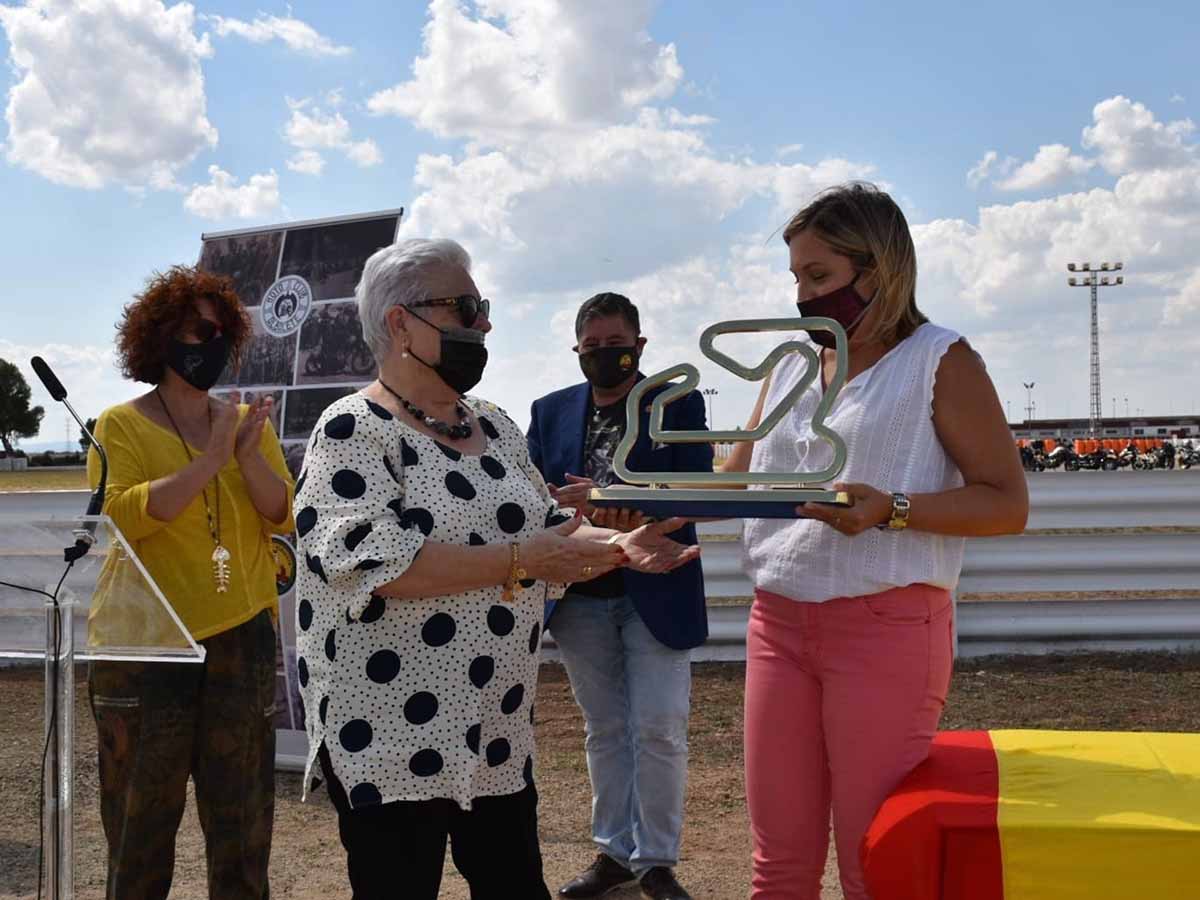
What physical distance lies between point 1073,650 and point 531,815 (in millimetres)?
5967

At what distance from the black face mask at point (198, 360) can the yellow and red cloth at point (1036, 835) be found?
7.60ft

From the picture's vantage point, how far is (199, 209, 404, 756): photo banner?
211 inches

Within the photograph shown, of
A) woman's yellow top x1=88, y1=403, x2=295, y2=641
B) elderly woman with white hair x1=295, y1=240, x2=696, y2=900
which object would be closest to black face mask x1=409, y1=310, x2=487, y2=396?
elderly woman with white hair x1=295, y1=240, x2=696, y2=900

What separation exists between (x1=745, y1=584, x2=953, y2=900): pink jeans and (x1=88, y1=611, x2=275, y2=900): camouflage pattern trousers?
61.7 inches

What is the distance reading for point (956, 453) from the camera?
7.61 feet

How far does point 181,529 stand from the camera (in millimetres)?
3328

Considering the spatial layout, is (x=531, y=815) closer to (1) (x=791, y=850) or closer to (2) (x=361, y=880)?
(2) (x=361, y=880)

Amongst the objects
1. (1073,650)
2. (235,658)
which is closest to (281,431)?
(235,658)

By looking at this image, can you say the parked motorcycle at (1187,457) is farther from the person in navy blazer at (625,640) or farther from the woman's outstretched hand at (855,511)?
the woman's outstretched hand at (855,511)

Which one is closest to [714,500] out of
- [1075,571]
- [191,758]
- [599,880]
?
[191,758]

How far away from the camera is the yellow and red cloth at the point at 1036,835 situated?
1.99m

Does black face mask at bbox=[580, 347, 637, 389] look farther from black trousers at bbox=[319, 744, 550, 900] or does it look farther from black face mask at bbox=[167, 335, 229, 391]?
black trousers at bbox=[319, 744, 550, 900]

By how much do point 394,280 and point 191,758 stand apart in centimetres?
160

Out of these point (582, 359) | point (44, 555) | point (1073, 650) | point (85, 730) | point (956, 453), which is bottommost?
point (1073, 650)
